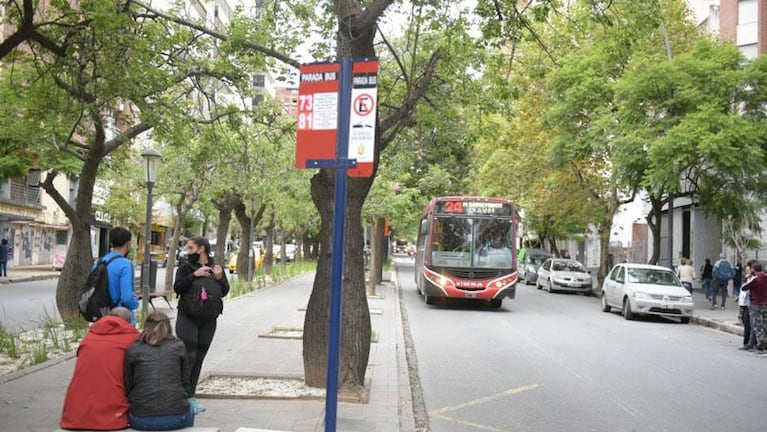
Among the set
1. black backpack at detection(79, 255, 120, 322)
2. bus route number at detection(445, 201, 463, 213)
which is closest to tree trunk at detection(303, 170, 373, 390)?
black backpack at detection(79, 255, 120, 322)

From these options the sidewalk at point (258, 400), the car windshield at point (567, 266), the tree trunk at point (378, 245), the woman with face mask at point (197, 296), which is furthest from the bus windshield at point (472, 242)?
the woman with face mask at point (197, 296)

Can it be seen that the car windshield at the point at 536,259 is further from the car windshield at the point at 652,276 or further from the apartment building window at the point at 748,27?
the car windshield at the point at 652,276

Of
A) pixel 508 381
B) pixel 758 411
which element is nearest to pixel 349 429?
Result: pixel 508 381

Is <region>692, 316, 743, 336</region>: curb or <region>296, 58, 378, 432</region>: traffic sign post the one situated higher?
<region>296, 58, 378, 432</region>: traffic sign post

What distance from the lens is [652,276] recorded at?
20469 mm

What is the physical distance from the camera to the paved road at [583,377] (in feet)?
25.6

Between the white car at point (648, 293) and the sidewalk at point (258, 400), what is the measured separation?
7.71 m

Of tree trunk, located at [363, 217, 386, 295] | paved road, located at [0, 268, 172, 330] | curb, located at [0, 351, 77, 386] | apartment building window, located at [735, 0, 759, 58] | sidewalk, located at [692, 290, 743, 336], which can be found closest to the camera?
curb, located at [0, 351, 77, 386]

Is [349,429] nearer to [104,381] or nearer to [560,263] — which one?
[104,381]

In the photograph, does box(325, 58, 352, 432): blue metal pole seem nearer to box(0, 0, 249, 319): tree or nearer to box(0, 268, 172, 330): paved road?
box(0, 0, 249, 319): tree

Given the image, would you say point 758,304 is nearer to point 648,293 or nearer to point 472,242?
point 648,293

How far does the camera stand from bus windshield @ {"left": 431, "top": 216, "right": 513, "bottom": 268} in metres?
21.5

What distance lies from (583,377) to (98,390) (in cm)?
733

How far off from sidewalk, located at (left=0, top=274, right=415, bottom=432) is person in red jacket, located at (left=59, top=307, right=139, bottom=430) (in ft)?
3.74
